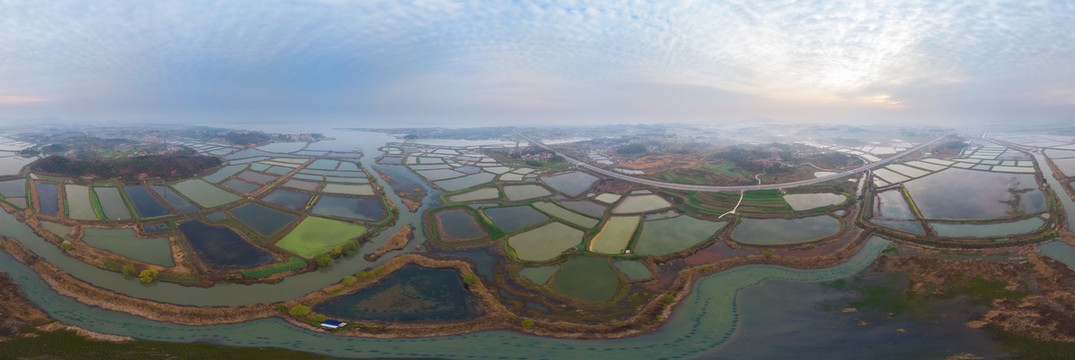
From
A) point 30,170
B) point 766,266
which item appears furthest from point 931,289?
point 30,170

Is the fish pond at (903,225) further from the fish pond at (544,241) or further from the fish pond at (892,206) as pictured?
the fish pond at (544,241)

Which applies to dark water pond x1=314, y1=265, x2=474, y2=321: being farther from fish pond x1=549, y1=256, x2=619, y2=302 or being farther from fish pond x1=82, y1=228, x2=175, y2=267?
fish pond x1=82, y1=228, x2=175, y2=267

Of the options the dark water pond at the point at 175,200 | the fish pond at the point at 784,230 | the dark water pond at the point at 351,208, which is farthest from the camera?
the dark water pond at the point at 351,208

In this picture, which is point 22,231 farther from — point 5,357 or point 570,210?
point 570,210

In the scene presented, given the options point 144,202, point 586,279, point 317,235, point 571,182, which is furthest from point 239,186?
point 586,279

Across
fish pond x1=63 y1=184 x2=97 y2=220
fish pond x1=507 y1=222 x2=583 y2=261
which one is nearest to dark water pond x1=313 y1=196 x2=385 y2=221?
fish pond x1=507 y1=222 x2=583 y2=261

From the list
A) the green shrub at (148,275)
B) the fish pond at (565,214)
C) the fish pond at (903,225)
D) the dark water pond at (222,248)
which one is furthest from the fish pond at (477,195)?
the fish pond at (903,225)
